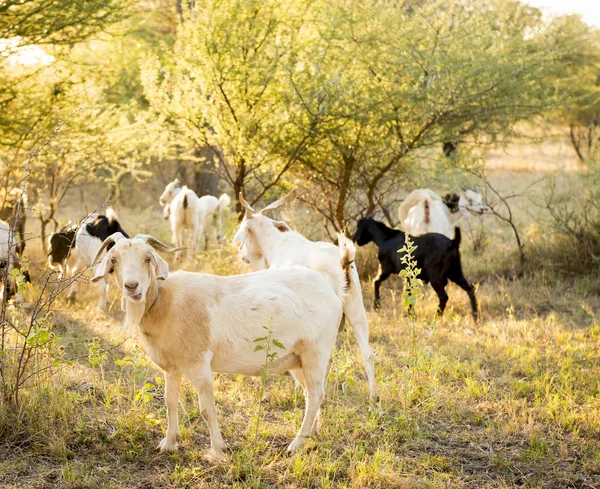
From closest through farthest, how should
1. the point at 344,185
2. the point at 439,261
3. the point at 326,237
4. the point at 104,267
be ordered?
1. the point at 104,267
2. the point at 439,261
3. the point at 344,185
4. the point at 326,237

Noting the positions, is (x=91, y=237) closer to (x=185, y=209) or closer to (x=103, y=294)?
(x=103, y=294)

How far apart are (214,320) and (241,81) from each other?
5.74 meters

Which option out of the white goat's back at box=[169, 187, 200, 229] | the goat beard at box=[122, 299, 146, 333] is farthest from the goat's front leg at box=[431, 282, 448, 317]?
the white goat's back at box=[169, 187, 200, 229]

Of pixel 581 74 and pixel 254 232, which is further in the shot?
pixel 581 74

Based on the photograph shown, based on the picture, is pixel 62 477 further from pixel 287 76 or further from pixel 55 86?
pixel 55 86

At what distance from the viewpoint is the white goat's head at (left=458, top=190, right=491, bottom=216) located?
460 inches

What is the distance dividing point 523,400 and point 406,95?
16.9ft

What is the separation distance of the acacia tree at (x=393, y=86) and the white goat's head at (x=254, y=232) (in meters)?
2.57

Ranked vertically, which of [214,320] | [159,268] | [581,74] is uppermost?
[581,74]

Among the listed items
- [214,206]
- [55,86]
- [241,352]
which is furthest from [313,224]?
[241,352]

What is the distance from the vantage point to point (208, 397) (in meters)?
4.23

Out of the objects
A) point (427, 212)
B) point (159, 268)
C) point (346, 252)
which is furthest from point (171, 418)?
point (427, 212)

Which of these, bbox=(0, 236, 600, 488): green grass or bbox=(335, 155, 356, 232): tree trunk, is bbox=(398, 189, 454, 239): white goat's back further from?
bbox=(0, 236, 600, 488): green grass

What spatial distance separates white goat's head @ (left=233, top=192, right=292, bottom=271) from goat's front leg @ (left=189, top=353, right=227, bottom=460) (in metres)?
2.60
